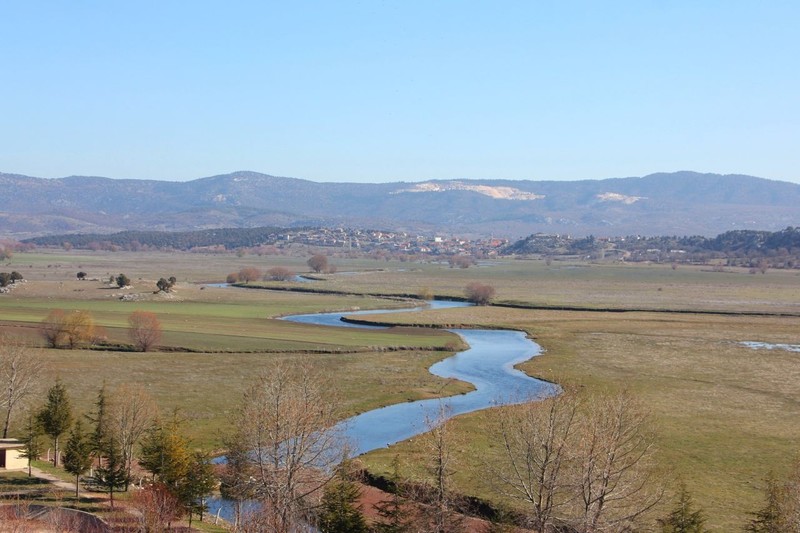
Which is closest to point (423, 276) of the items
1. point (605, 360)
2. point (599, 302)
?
point (599, 302)

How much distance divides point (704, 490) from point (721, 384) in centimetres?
2859

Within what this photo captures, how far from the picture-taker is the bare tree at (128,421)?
3772cm

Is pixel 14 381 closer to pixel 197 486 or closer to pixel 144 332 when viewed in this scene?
pixel 197 486

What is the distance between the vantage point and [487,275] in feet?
655

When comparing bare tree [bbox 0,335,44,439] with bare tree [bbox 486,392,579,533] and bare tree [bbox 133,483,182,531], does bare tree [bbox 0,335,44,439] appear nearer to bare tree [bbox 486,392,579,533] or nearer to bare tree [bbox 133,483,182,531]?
bare tree [bbox 133,483,182,531]

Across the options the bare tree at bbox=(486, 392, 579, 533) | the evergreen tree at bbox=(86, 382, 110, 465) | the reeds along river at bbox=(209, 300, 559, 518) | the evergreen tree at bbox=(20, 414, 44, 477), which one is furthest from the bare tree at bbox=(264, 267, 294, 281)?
the bare tree at bbox=(486, 392, 579, 533)

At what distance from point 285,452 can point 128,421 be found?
9483mm

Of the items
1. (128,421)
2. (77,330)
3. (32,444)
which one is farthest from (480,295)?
(32,444)

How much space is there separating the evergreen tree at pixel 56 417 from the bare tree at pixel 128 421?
2.32 meters

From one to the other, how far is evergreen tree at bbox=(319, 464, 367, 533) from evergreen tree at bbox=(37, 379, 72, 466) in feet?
54.5

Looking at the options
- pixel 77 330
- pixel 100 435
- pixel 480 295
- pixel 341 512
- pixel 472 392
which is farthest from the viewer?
pixel 480 295

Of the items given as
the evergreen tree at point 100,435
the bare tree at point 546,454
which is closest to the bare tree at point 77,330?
the evergreen tree at point 100,435

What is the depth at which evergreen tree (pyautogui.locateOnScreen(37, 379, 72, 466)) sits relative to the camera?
4122cm

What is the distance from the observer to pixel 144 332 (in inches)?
2975
